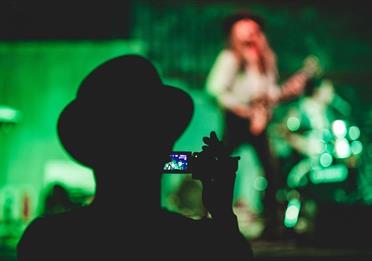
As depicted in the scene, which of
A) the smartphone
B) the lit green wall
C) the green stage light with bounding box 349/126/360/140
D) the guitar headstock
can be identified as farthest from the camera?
the lit green wall

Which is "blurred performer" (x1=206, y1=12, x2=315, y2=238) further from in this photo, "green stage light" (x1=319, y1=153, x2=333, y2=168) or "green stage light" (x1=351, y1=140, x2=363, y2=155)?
"green stage light" (x1=351, y1=140, x2=363, y2=155)

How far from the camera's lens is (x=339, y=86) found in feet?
26.2

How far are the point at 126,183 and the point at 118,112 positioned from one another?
186mm

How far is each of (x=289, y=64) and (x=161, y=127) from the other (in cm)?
662

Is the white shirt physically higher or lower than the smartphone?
higher

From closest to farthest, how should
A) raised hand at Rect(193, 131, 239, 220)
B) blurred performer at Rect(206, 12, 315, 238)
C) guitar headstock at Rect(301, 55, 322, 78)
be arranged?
raised hand at Rect(193, 131, 239, 220)
blurred performer at Rect(206, 12, 315, 238)
guitar headstock at Rect(301, 55, 322, 78)

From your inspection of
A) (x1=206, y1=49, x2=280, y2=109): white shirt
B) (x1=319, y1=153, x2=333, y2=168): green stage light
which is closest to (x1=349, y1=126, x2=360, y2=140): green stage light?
(x1=319, y1=153, x2=333, y2=168): green stage light

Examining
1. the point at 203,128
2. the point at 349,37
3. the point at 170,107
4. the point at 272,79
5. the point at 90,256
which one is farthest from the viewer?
the point at 349,37

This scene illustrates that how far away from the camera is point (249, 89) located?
637 cm

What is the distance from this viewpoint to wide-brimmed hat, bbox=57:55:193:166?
147cm

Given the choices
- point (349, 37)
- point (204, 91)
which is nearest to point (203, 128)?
point (204, 91)

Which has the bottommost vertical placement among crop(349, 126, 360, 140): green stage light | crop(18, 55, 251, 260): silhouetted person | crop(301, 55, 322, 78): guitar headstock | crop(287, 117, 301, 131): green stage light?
crop(18, 55, 251, 260): silhouetted person

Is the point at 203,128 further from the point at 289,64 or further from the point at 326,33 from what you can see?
the point at 326,33

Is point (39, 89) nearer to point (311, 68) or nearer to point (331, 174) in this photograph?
point (311, 68)
